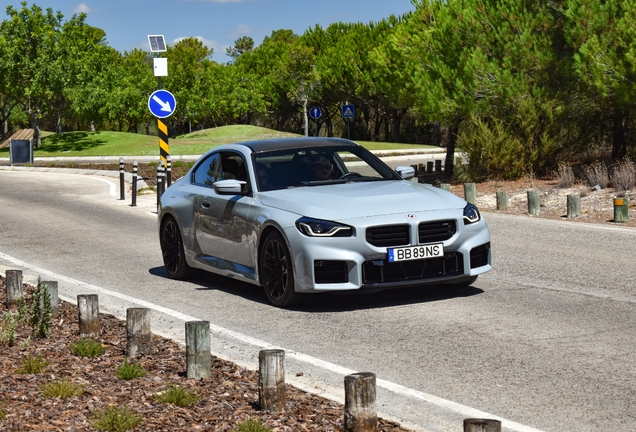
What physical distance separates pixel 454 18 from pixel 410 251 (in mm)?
19837

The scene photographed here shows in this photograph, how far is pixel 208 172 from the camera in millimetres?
11555

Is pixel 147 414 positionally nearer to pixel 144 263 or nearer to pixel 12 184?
pixel 144 263

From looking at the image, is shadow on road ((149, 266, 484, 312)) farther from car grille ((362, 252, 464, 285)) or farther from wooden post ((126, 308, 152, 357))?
wooden post ((126, 308, 152, 357))

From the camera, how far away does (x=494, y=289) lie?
1066 centimetres

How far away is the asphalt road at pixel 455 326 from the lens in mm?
6273

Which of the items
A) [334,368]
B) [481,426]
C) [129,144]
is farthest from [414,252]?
[129,144]

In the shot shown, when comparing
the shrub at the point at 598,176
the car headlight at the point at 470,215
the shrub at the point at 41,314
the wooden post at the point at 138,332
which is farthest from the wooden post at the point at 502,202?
the wooden post at the point at 138,332

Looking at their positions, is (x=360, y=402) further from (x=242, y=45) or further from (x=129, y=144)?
(x=242, y=45)

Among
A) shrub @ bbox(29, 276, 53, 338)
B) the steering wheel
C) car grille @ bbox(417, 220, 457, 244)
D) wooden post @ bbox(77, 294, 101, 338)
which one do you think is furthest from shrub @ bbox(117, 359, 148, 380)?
the steering wheel

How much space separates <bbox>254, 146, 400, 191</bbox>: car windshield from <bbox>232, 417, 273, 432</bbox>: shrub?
196 inches

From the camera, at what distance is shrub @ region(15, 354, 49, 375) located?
6922 millimetres

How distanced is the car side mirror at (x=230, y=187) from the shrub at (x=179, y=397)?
13.9ft

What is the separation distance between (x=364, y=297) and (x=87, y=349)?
363 centimetres

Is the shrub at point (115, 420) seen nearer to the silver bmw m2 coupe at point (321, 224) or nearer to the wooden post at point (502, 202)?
the silver bmw m2 coupe at point (321, 224)
